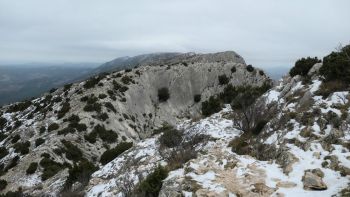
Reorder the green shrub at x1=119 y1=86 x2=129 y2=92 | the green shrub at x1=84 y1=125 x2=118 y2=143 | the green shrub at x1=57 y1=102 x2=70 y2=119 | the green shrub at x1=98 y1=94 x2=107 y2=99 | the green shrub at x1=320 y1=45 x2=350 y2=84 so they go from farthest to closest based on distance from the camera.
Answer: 1. the green shrub at x1=119 y1=86 x2=129 y2=92
2. the green shrub at x1=98 y1=94 x2=107 y2=99
3. the green shrub at x1=57 y1=102 x2=70 y2=119
4. the green shrub at x1=84 y1=125 x2=118 y2=143
5. the green shrub at x1=320 y1=45 x2=350 y2=84

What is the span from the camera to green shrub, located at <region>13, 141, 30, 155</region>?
1390 inches

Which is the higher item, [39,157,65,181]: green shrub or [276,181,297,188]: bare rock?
[276,181,297,188]: bare rock

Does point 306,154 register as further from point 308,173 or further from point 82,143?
point 82,143

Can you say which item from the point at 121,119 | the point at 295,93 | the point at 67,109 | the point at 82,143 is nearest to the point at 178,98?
the point at 121,119

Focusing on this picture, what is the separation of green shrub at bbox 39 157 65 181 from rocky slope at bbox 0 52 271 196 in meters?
0.08

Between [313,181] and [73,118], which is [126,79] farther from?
[313,181]

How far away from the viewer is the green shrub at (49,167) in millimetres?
31206

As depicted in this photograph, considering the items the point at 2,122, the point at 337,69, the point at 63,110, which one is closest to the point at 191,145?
the point at 337,69

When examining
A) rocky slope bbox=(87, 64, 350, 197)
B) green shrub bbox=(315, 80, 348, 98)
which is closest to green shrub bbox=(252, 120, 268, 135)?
rocky slope bbox=(87, 64, 350, 197)

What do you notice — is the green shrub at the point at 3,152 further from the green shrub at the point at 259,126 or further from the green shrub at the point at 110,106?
the green shrub at the point at 259,126

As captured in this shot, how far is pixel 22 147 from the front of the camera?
36.1 meters

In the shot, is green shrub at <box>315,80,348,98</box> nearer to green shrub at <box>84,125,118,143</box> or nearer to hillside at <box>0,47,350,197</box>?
hillside at <box>0,47,350,197</box>

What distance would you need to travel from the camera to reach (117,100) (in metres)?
Result: 48.8

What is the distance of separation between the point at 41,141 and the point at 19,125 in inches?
385
